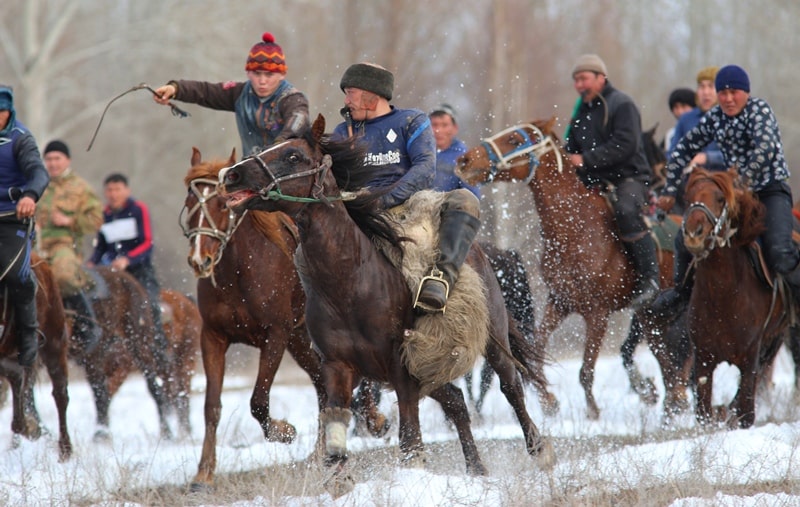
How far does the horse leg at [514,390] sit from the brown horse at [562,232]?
10.8 ft

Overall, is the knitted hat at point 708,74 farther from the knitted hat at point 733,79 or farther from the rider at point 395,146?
the rider at point 395,146

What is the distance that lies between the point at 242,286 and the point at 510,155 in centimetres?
359

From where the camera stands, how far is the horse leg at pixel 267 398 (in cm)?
841

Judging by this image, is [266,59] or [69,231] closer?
[266,59]

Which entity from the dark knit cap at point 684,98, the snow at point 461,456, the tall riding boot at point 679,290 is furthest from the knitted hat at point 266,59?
the dark knit cap at point 684,98

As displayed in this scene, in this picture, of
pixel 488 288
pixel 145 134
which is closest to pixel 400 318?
pixel 488 288

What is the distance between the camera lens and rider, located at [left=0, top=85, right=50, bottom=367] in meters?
8.78

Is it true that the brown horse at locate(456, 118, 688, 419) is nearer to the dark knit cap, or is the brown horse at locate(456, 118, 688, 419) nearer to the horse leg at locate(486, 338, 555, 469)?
the horse leg at locate(486, 338, 555, 469)

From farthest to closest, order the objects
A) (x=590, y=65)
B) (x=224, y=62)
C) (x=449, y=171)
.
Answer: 1. (x=224, y=62)
2. (x=590, y=65)
3. (x=449, y=171)

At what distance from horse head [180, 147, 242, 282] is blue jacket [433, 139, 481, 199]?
2.59 m

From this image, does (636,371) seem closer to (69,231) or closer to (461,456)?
(461,456)

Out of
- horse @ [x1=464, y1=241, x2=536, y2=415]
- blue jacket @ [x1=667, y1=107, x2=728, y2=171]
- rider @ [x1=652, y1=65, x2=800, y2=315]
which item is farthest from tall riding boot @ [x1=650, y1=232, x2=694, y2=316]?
blue jacket @ [x1=667, y1=107, x2=728, y2=171]

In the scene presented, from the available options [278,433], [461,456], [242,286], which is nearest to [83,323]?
[242,286]

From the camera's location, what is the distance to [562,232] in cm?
1119
